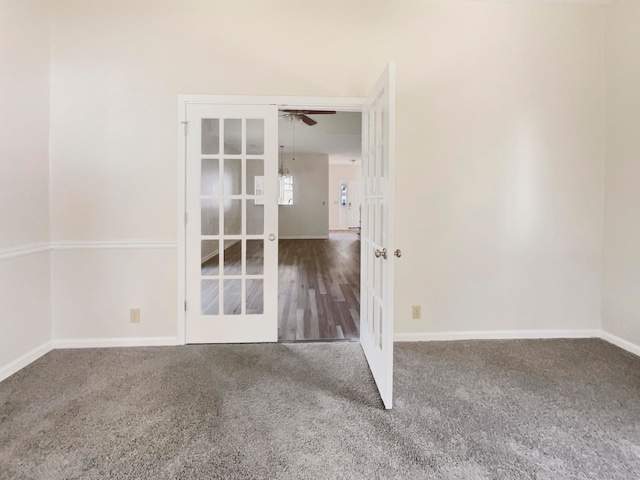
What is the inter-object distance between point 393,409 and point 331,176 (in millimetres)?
11847

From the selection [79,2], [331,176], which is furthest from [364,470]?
[331,176]

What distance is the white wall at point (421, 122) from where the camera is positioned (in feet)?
8.48

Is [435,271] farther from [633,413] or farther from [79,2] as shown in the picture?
[79,2]

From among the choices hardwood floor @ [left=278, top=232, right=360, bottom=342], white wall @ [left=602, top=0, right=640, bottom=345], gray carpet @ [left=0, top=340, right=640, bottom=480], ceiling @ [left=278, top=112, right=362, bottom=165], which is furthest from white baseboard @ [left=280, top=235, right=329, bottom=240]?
white wall @ [left=602, top=0, right=640, bottom=345]

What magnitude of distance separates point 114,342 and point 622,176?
4.33m

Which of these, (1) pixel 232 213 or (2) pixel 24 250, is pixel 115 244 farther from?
(1) pixel 232 213

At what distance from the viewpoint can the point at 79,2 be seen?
255cm

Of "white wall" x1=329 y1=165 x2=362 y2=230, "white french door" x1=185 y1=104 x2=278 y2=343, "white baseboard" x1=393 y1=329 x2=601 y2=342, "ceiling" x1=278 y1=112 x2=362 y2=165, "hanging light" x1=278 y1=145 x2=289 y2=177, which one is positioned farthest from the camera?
"white wall" x1=329 y1=165 x2=362 y2=230

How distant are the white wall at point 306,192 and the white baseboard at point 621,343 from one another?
839 cm

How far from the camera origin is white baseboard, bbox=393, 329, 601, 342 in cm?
278

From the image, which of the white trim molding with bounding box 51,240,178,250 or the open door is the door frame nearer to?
the white trim molding with bounding box 51,240,178,250

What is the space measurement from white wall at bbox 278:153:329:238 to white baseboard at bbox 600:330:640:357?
839 cm

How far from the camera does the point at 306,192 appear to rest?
34.7ft

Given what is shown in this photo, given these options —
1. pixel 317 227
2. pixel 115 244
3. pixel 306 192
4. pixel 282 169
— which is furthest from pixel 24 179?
pixel 317 227
